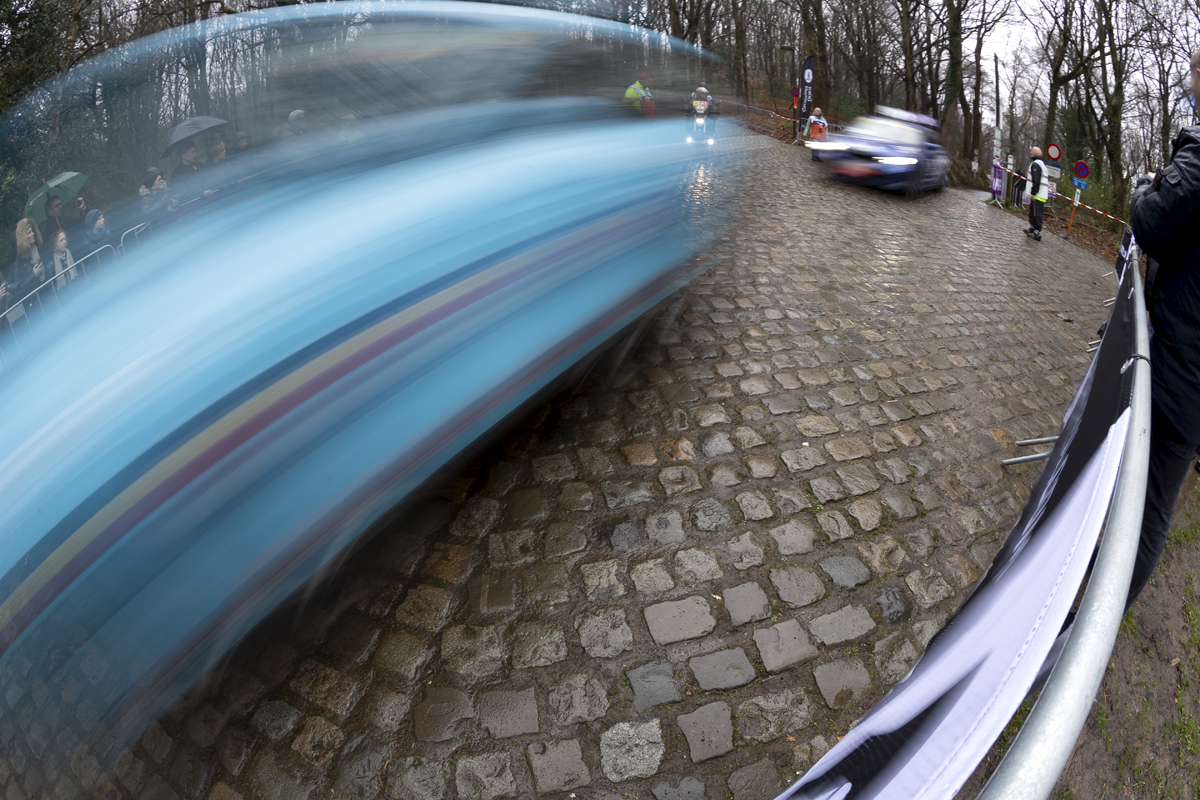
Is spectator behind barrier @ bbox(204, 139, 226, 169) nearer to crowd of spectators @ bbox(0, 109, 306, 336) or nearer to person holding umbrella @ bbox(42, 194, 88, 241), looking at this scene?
crowd of spectators @ bbox(0, 109, 306, 336)

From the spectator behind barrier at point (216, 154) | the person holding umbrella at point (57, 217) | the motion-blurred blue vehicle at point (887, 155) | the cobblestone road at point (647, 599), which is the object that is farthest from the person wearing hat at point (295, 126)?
the motion-blurred blue vehicle at point (887, 155)

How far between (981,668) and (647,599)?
1.66 m

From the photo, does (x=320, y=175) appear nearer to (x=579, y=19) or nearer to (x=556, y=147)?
(x=556, y=147)

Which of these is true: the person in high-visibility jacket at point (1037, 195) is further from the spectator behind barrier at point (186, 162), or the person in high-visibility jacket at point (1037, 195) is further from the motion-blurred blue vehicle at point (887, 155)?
the spectator behind barrier at point (186, 162)

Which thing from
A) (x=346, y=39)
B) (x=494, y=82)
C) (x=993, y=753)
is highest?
(x=346, y=39)

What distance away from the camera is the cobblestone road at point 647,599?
213 centimetres

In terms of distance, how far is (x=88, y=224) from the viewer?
9.31 ft

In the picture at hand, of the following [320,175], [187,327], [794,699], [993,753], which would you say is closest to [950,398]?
[993,753]

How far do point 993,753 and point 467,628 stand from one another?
1941mm

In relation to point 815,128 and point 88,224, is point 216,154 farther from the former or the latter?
point 815,128

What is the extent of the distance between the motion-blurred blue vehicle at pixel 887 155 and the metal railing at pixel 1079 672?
1354cm

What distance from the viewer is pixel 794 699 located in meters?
2.31

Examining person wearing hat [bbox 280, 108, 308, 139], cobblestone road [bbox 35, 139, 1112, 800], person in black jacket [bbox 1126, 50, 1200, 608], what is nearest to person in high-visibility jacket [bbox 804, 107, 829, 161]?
cobblestone road [bbox 35, 139, 1112, 800]

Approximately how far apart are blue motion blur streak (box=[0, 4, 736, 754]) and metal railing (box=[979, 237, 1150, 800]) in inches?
72.2
